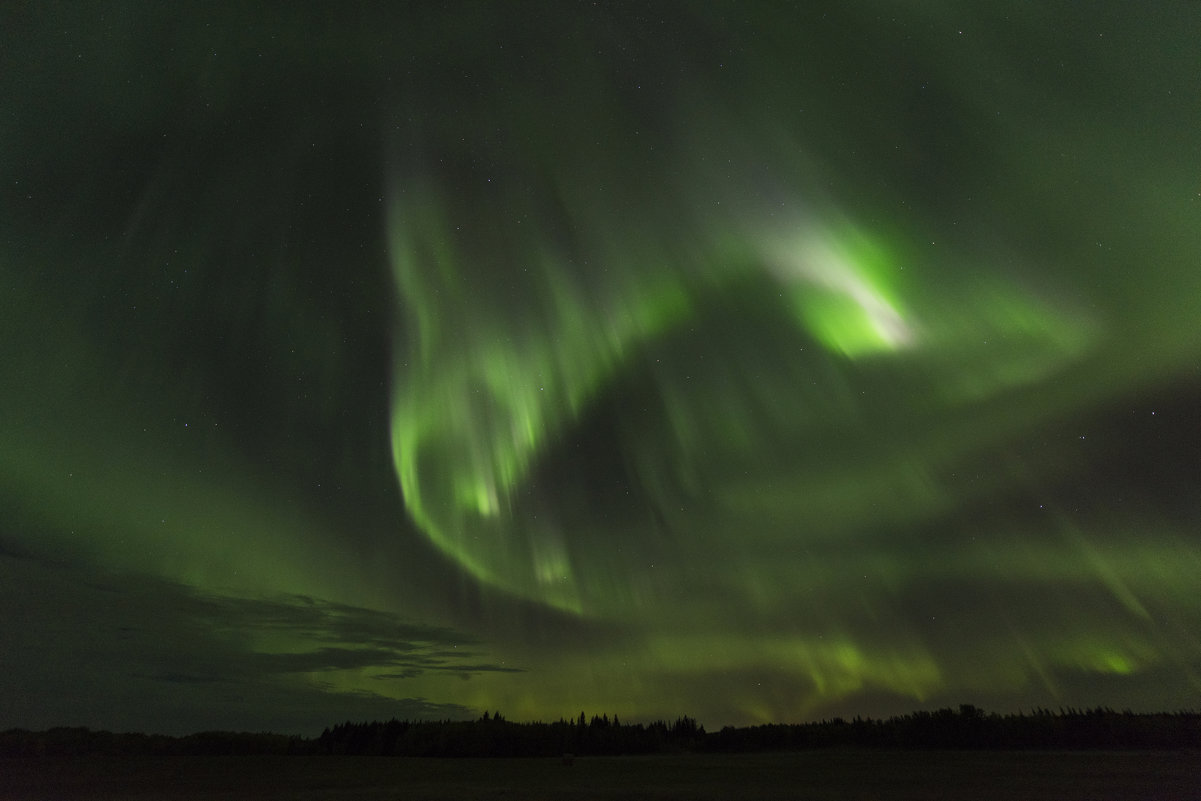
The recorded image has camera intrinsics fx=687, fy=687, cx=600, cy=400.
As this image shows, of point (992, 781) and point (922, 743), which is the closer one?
point (992, 781)

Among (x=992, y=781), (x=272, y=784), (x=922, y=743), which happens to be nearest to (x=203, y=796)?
(x=272, y=784)

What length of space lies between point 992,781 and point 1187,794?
904 cm

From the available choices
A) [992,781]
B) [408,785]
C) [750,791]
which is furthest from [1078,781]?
[408,785]

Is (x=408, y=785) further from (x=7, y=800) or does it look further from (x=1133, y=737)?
(x=1133, y=737)

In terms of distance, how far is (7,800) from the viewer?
35.1 metres

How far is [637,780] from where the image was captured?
137 feet

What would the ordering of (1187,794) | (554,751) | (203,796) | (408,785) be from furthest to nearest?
1. (554,751)
2. (408,785)
3. (203,796)
4. (1187,794)

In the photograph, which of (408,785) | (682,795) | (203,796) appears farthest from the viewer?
(408,785)

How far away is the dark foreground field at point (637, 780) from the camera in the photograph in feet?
110

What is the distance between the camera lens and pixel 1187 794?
30.7 m

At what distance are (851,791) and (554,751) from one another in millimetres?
52674

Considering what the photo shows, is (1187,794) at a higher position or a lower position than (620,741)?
lower

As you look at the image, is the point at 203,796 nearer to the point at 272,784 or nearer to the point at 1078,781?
the point at 272,784

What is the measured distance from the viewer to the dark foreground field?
3359 centimetres
